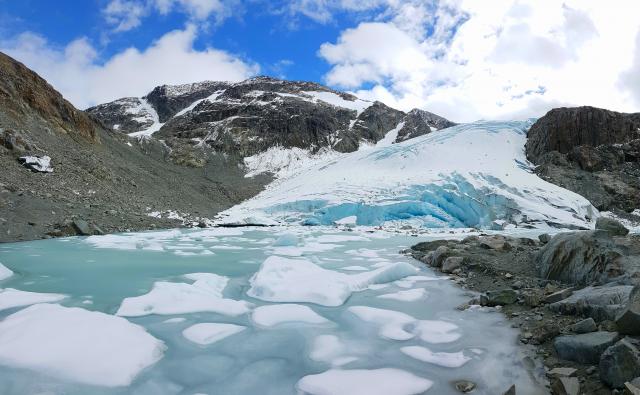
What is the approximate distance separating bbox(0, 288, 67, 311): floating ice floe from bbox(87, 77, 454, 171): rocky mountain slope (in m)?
34.0

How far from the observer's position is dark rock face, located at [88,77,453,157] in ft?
155

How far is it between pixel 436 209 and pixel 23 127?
2129 centimetres

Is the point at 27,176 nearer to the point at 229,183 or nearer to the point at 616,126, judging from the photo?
the point at 229,183

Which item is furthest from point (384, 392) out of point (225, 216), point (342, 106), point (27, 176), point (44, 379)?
point (342, 106)

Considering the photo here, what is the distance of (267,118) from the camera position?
50625 millimetres

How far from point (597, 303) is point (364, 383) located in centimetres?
256

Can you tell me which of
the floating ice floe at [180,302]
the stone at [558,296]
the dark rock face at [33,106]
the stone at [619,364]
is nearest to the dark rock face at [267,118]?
the dark rock face at [33,106]

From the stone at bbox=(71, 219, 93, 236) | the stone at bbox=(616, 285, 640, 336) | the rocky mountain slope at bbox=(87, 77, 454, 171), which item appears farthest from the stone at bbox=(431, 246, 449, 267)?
the rocky mountain slope at bbox=(87, 77, 454, 171)

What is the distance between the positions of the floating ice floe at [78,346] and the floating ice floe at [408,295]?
3.30 meters

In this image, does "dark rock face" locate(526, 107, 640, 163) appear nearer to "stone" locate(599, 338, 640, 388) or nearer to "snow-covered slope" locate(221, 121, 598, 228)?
"snow-covered slope" locate(221, 121, 598, 228)

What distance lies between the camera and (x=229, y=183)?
3572 cm

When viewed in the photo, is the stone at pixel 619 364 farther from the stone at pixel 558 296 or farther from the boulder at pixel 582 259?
the boulder at pixel 582 259

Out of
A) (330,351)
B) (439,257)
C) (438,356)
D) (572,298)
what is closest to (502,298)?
(572,298)

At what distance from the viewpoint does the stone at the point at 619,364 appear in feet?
8.64
